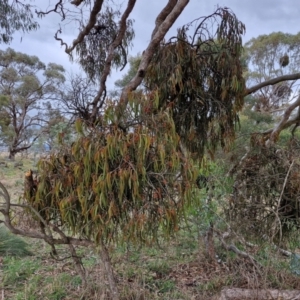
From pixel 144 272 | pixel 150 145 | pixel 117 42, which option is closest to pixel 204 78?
pixel 150 145

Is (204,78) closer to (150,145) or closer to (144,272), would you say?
(150,145)

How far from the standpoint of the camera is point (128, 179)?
208 cm

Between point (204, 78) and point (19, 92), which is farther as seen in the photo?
point (19, 92)

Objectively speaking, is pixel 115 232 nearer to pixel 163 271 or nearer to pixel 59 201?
pixel 59 201

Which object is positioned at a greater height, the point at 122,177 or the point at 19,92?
the point at 19,92

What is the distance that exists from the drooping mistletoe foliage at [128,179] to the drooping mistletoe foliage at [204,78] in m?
0.80

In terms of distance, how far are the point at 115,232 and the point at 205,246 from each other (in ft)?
7.21

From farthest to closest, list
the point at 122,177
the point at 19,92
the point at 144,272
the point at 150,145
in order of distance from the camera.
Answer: the point at 19,92 → the point at 144,272 → the point at 150,145 → the point at 122,177

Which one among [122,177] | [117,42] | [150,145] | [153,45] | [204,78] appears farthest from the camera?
[117,42]

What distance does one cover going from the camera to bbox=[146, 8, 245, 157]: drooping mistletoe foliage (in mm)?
3043

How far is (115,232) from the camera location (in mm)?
2273

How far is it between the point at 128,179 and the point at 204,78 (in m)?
1.51

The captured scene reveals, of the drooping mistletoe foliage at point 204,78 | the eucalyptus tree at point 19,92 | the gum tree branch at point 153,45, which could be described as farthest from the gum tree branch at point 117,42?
the eucalyptus tree at point 19,92

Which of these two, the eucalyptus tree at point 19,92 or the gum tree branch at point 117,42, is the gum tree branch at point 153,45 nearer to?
the gum tree branch at point 117,42
